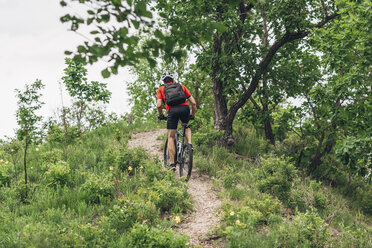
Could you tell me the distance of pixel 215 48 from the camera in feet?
30.2

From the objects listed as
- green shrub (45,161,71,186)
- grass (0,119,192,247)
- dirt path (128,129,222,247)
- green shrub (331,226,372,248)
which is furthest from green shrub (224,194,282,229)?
green shrub (45,161,71,186)

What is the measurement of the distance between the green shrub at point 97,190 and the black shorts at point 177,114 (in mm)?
1800

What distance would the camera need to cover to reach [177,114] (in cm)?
603

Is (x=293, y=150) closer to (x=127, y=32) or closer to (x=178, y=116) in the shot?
(x=178, y=116)

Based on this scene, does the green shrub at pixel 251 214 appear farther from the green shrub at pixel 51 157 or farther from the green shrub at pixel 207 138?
the green shrub at pixel 51 157

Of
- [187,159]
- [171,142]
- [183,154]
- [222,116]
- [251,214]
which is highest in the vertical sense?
[222,116]

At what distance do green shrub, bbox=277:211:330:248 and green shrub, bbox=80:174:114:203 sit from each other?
2.99 metres

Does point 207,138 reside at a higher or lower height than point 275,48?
lower

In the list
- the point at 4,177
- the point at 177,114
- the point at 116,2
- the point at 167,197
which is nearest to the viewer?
the point at 116,2

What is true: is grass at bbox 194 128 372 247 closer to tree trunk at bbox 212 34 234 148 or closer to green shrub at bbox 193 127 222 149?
green shrub at bbox 193 127 222 149

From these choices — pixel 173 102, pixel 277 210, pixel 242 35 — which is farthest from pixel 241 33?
pixel 277 210

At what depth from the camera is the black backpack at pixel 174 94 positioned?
588cm

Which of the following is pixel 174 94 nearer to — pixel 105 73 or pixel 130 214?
pixel 130 214

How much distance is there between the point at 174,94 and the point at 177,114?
1.45 feet
